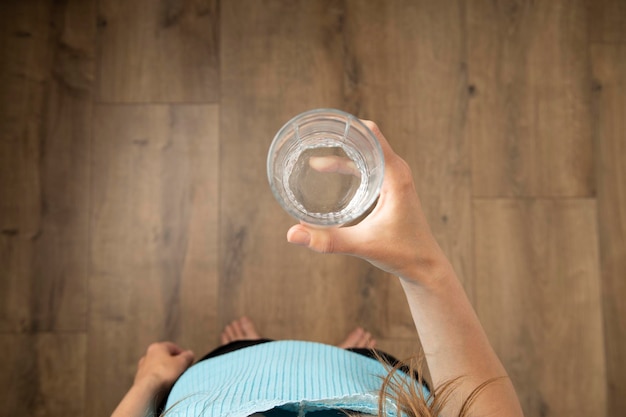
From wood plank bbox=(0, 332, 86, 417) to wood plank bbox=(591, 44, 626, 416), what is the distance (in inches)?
52.6

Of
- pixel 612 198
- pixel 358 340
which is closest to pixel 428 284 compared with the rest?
pixel 358 340

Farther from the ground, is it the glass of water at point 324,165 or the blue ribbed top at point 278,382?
the glass of water at point 324,165

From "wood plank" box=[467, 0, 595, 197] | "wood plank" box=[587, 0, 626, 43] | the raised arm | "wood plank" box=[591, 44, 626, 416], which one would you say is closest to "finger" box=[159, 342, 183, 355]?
the raised arm

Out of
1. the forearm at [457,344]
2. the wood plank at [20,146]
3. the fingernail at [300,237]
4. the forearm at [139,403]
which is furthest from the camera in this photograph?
the wood plank at [20,146]

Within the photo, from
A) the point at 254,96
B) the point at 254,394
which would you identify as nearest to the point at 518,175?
the point at 254,96

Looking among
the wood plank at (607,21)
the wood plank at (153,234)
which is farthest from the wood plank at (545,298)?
the wood plank at (153,234)

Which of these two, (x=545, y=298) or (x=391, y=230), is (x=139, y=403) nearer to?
(x=391, y=230)

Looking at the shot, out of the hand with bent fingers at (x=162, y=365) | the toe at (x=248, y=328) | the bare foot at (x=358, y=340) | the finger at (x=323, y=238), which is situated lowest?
the hand with bent fingers at (x=162, y=365)

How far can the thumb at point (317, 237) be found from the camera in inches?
24.3

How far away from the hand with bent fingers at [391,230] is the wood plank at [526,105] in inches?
26.3

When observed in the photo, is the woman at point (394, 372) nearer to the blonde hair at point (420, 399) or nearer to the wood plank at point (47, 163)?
the blonde hair at point (420, 399)

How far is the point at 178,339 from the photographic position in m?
1.25

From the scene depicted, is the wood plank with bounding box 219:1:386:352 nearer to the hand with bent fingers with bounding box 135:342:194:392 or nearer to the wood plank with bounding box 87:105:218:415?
the wood plank with bounding box 87:105:218:415

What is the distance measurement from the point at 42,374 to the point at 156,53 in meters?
0.85
